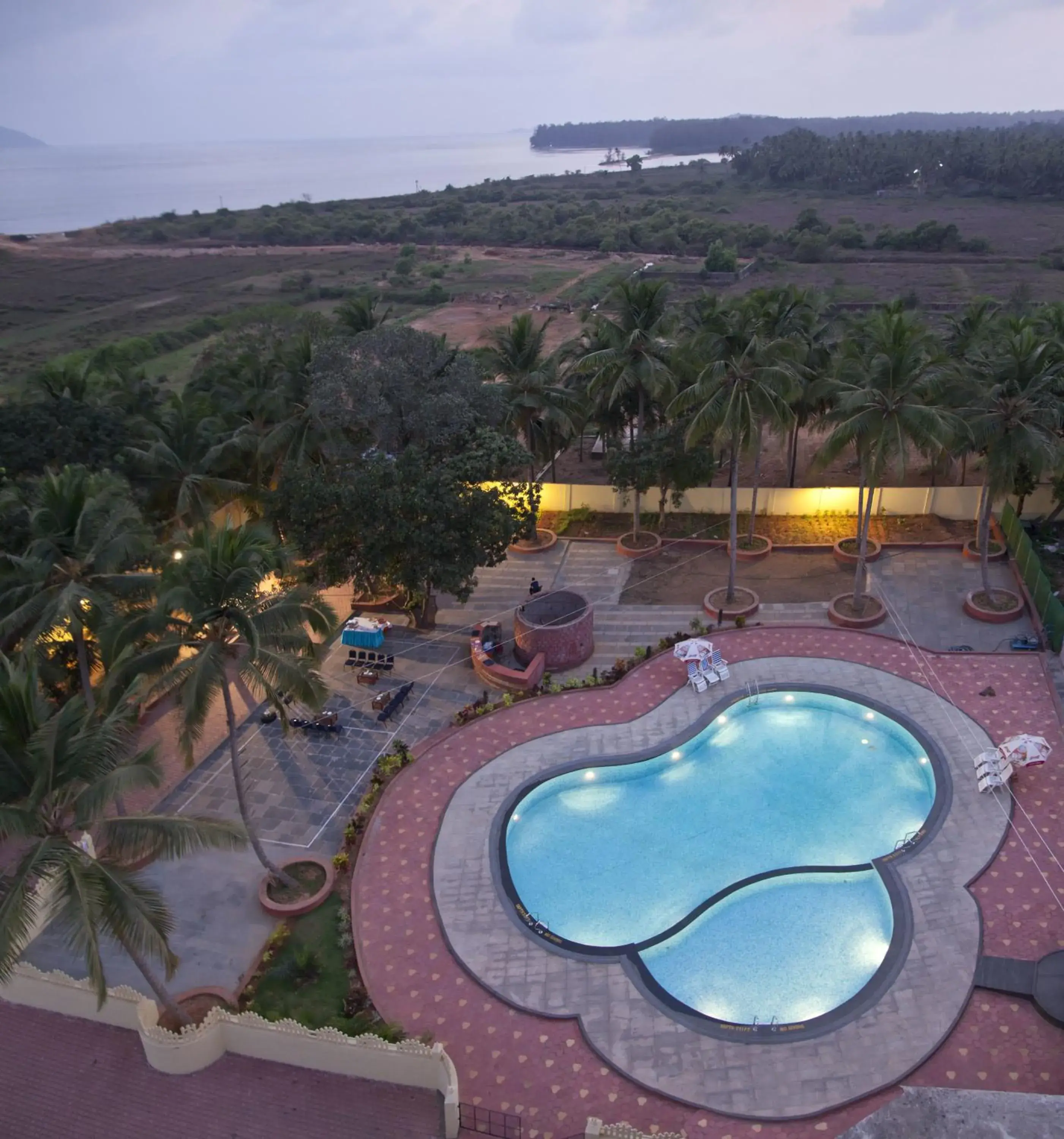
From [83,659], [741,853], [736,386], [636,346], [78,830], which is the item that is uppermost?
[636,346]

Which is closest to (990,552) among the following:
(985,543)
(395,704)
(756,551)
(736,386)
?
(985,543)

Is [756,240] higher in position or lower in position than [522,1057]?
higher

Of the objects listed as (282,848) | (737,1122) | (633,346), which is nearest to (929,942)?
(737,1122)

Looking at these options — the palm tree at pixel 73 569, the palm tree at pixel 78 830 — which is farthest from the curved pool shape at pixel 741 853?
the palm tree at pixel 73 569

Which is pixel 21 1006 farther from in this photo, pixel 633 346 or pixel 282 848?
pixel 633 346

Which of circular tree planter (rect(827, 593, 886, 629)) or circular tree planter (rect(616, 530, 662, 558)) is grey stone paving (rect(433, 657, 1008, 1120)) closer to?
circular tree planter (rect(827, 593, 886, 629))

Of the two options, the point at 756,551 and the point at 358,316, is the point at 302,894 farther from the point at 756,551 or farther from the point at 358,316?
the point at 358,316

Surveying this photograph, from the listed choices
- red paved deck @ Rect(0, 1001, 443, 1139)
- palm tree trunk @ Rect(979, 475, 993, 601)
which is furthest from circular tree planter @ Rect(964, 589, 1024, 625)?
red paved deck @ Rect(0, 1001, 443, 1139)
